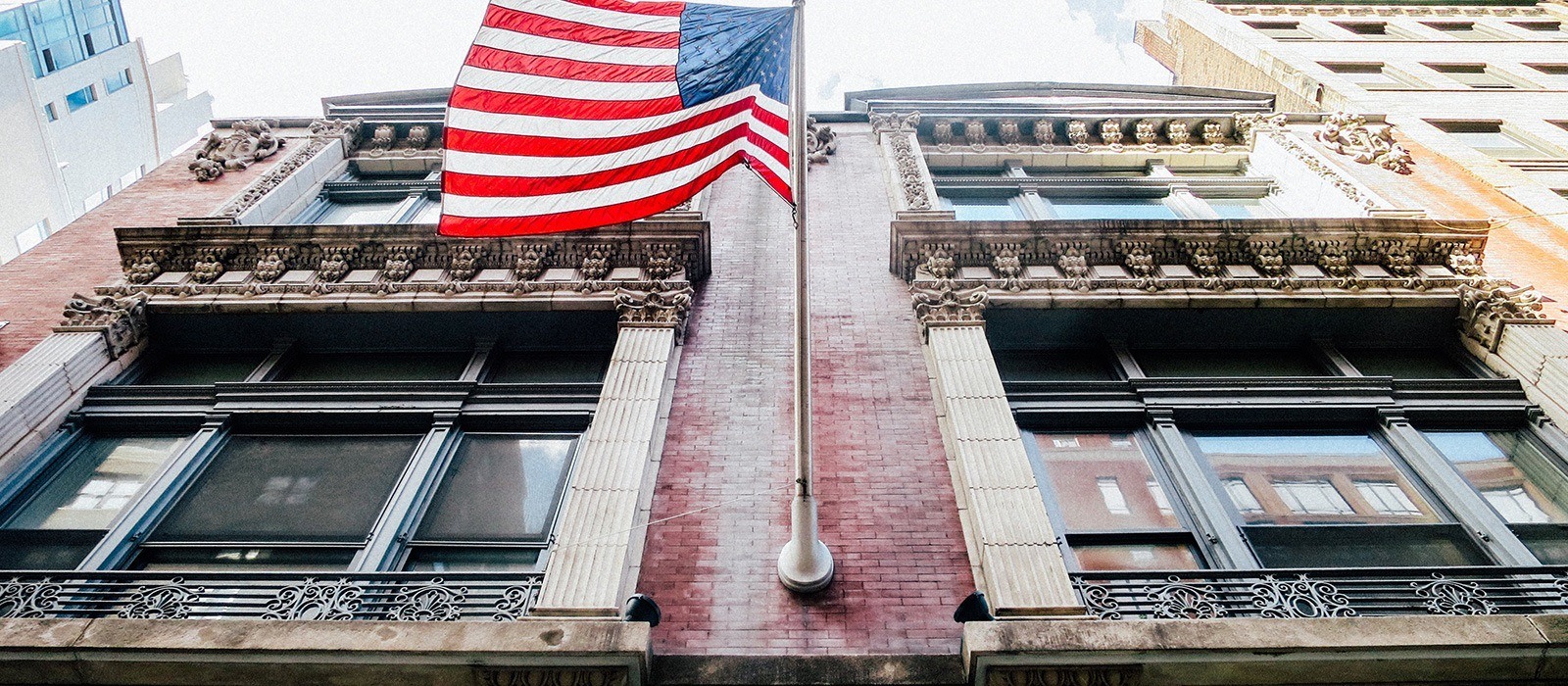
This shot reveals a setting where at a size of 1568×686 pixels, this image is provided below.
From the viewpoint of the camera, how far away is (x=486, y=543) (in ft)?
27.7

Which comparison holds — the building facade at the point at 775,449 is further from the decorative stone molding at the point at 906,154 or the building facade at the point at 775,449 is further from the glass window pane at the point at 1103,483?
the decorative stone molding at the point at 906,154

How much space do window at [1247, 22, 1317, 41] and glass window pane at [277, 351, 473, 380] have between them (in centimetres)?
3315

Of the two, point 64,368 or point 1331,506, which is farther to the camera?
point 64,368

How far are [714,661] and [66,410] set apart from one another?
9316 mm

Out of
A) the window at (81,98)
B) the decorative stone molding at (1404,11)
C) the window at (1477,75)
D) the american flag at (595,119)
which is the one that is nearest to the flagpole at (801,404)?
the american flag at (595,119)

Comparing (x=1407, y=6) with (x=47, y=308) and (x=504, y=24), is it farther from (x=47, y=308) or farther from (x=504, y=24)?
(x=47, y=308)

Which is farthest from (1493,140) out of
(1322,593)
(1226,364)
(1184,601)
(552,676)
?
(552,676)

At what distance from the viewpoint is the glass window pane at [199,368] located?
11.4 m

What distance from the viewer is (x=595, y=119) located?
25.3 ft

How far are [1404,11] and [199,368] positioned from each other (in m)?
41.6

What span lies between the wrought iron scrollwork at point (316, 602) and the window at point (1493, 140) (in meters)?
25.3

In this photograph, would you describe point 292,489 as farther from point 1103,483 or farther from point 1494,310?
point 1494,310

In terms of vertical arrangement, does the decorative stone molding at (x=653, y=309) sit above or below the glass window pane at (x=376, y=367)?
above

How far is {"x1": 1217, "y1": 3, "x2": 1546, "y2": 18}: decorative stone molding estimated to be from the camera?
3231 cm
